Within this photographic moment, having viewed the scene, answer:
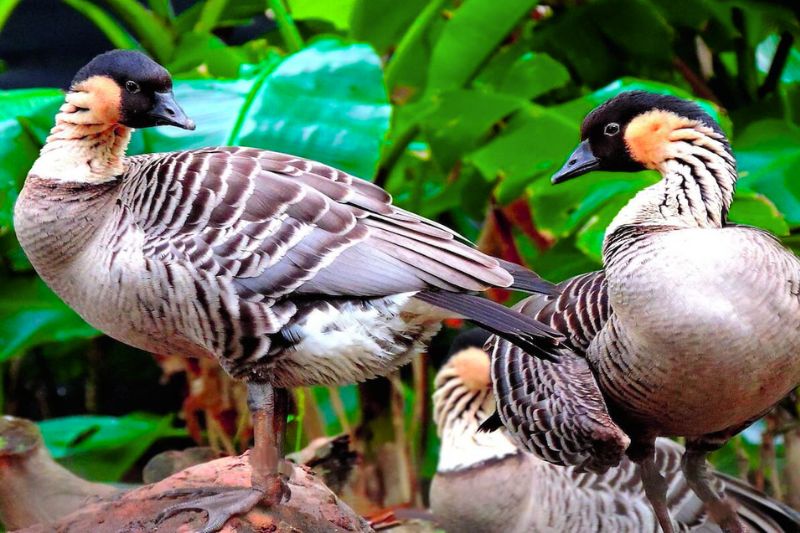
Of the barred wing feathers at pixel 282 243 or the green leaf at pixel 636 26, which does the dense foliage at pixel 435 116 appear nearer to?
the green leaf at pixel 636 26

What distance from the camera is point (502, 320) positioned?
209 centimetres

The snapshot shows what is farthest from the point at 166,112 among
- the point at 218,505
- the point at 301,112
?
the point at 218,505

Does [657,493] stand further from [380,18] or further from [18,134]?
[18,134]

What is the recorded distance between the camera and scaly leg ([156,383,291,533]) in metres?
2.25

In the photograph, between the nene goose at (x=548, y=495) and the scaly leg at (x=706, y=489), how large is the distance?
141 mm

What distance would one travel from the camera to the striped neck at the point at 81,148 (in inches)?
93.7

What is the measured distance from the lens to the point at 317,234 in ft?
7.33

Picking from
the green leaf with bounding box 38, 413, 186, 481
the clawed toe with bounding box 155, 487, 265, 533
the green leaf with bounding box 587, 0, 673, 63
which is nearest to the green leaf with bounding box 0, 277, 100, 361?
the green leaf with bounding box 38, 413, 186, 481

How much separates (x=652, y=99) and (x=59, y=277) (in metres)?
1.48

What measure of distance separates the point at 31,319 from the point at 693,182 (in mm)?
2471

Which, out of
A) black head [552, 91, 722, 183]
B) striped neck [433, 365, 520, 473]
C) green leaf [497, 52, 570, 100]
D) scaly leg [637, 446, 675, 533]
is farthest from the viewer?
green leaf [497, 52, 570, 100]

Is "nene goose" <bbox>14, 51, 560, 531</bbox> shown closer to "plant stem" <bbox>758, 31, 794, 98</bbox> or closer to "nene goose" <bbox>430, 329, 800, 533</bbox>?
"nene goose" <bbox>430, 329, 800, 533</bbox>

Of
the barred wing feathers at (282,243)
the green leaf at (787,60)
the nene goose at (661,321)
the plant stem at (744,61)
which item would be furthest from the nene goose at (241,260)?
the green leaf at (787,60)

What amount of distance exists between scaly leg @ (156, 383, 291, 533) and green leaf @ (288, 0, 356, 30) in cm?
174
